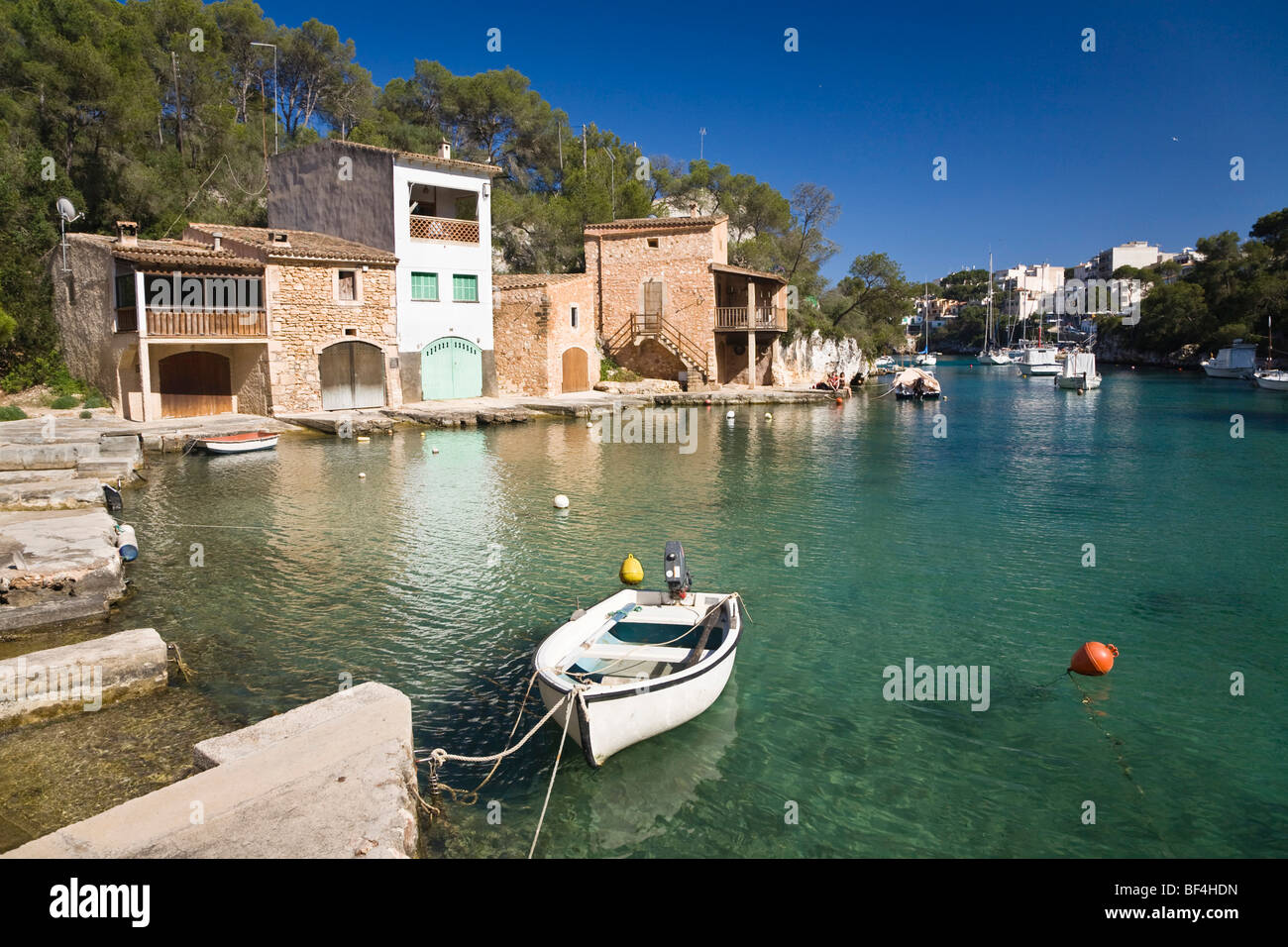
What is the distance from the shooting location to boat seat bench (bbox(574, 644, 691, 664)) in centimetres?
855

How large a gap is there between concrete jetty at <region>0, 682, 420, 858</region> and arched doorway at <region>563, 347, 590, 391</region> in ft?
113

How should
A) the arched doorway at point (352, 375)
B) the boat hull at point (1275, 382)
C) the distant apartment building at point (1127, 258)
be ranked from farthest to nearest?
the distant apartment building at point (1127, 258) < the boat hull at point (1275, 382) < the arched doorway at point (352, 375)

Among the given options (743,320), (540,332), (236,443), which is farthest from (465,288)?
(743,320)

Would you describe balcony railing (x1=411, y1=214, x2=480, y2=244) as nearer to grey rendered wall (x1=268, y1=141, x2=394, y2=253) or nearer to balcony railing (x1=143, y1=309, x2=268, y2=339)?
grey rendered wall (x1=268, y1=141, x2=394, y2=253)

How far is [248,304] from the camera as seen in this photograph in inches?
1160

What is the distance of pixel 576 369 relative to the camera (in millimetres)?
41156

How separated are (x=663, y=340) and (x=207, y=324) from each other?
919 inches

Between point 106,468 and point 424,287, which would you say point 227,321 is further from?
point 106,468

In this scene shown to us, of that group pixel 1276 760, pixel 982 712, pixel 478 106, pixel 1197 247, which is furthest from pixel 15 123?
pixel 1197 247

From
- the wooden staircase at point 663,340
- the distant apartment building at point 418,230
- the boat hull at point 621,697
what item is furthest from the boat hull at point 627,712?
the wooden staircase at point 663,340

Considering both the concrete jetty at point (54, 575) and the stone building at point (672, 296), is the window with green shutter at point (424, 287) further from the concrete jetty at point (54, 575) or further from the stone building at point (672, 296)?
the concrete jetty at point (54, 575)

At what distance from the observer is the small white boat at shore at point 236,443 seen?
24.4m

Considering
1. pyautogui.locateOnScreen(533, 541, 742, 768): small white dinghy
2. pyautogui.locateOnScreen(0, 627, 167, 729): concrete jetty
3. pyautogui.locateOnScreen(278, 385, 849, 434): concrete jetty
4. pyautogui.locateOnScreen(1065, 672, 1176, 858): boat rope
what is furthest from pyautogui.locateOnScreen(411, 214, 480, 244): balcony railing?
pyautogui.locateOnScreen(1065, 672, 1176, 858): boat rope

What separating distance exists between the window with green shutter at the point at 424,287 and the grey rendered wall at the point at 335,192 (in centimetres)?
155
